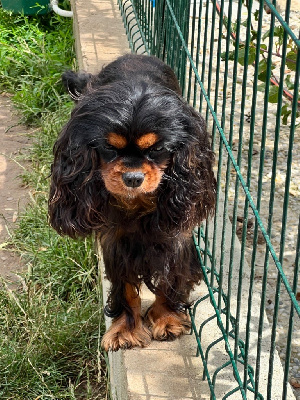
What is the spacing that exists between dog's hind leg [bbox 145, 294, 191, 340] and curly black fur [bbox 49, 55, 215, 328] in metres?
0.11

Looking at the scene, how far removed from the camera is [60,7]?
295 inches

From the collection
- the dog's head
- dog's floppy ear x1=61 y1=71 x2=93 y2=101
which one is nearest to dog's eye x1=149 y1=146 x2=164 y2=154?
the dog's head

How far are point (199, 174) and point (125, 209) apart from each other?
31 centimetres

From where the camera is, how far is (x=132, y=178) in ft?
8.29

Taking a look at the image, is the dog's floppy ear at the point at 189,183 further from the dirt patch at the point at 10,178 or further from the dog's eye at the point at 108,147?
the dirt patch at the point at 10,178

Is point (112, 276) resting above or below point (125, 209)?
below

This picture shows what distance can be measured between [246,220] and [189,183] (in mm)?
392

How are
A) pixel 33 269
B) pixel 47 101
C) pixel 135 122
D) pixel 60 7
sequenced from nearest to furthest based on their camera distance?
pixel 135 122 < pixel 33 269 < pixel 47 101 < pixel 60 7

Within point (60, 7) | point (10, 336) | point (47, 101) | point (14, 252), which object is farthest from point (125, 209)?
point (60, 7)

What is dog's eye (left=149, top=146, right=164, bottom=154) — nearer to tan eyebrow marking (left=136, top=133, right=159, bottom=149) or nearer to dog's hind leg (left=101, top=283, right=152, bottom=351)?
tan eyebrow marking (left=136, top=133, right=159, bottom=149)

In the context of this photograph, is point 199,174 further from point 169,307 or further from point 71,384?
point 71,384

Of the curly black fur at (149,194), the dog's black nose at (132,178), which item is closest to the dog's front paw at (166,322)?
the curly black fur at (149,194)

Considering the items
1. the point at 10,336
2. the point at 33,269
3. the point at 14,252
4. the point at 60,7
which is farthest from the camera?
the point at 60,7

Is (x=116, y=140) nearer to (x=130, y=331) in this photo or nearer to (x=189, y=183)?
(x=189, y=183)
